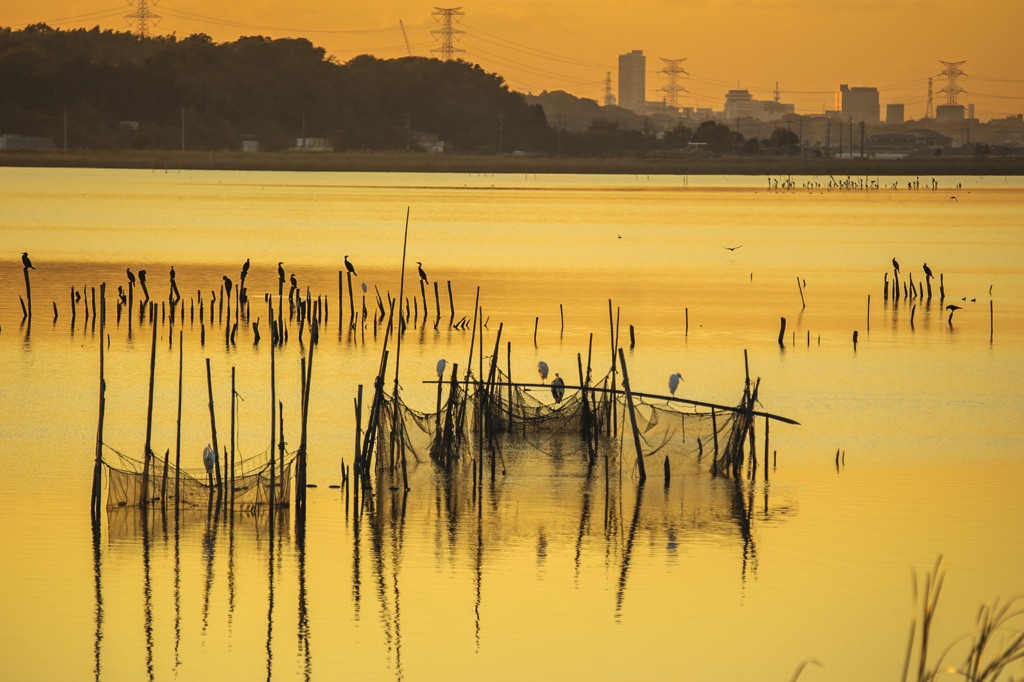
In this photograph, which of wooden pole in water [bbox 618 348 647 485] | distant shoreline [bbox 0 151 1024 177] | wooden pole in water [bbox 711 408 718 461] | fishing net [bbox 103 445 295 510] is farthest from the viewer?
distant shoreline [bbox 0 151 1024 177]

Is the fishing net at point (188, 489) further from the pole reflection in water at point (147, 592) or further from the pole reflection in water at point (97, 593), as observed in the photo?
the pole reflection in water at point (97, 593)

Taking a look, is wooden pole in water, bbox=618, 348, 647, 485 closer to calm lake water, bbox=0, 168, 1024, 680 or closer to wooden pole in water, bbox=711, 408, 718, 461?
calm lake water, bbox=0, 168, 1024, 680

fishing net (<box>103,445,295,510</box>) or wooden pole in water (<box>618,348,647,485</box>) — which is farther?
wooden pole in water (<box>618,348,647,485</box>)

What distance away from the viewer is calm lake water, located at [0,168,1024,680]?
14.4 meters

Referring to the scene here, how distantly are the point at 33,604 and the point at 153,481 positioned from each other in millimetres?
2793

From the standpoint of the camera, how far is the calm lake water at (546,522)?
14.4 metres

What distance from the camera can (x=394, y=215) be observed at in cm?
→ 9950

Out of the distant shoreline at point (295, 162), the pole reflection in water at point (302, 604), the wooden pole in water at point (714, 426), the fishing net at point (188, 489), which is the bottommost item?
the pole reflection in water at point (302, 604)

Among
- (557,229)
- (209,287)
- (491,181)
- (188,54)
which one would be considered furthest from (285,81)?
(209,287)

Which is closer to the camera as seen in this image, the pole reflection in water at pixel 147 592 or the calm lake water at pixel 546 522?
the pole reflection in water at pixel 147 592

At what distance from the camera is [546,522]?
18359 mm

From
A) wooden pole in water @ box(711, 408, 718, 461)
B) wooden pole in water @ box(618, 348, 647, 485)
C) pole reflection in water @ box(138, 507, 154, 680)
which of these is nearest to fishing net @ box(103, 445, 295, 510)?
pole reflection in water @ box(138, 507, 154, 680)

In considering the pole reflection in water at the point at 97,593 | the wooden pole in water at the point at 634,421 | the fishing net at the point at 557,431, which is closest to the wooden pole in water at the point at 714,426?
the fishing net at the point at 557,431

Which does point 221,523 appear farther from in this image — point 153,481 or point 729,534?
point 729,534
